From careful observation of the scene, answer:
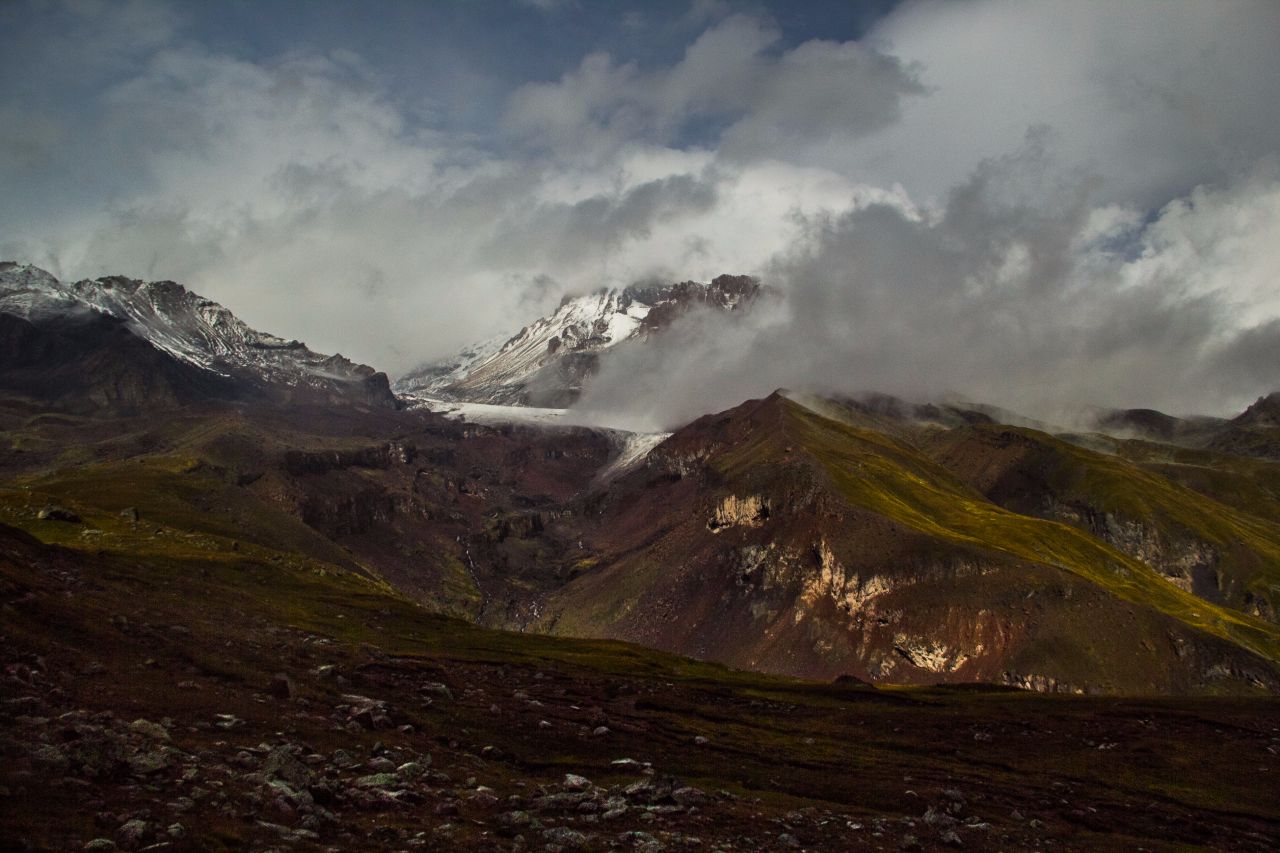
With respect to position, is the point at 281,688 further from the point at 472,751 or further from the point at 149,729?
the point at 149,729

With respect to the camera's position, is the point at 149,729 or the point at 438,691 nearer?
the point at 149,729

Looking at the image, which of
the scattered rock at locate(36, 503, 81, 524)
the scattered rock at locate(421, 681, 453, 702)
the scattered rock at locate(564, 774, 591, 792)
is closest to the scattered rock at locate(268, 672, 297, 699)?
the scattered rock at locate(421, 681, 453, 702)

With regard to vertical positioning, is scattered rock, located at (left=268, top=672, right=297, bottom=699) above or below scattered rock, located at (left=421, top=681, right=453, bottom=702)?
above

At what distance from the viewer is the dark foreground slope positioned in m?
28.2

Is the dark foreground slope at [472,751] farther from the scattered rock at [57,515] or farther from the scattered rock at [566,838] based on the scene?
the scattered rock at [57,515]

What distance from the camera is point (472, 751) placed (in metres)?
47.0

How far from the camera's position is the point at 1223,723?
104875 millimetres

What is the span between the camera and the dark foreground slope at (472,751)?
92.5ft

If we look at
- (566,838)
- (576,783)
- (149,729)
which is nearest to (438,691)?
(576,783)

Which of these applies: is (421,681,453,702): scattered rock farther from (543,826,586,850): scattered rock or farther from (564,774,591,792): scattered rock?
(543,826,586,850): scattered rock

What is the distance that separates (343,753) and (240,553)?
119345 millimetres

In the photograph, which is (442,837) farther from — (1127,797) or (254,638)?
(1127,797)

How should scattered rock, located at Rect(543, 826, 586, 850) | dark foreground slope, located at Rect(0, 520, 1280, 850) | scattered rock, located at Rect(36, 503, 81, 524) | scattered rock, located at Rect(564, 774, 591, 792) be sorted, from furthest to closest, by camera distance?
scattered rock, located at Rect(36, 503, 81, 524)
scattered rock, located at Rect(564, 774, 591, 792)
scattered rock, located at Rect(543, 826, 586, 850)
dark foreground slope, located at Rect(0, 520, 1280, 850)

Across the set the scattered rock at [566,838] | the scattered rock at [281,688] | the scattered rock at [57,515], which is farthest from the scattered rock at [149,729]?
→ the scattered rock at [57,515]
